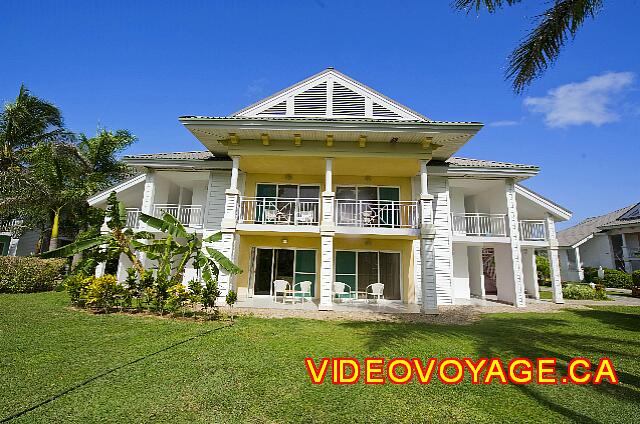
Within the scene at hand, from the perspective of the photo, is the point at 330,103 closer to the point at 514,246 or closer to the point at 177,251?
the point at 177,251

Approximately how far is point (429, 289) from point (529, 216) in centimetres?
916

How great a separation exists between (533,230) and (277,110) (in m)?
13.8

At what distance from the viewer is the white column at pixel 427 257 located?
10930 millimetres

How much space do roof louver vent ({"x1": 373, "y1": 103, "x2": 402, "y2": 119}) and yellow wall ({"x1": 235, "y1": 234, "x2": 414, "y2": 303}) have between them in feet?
18.3

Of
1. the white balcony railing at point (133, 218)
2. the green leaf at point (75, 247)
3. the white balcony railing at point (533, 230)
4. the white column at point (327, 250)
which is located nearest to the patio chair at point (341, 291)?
the white column at point (327, 250)

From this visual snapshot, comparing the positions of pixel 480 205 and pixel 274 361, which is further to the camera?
pixel 480 205

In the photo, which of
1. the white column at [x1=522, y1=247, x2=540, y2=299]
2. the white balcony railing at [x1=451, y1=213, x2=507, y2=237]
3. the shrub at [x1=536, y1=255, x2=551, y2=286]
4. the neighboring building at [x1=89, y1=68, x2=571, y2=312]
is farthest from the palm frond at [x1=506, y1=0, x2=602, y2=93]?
the shrub at [x1=536, y1=255, x2=551, y2=286]

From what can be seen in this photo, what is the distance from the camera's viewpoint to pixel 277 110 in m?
13.4

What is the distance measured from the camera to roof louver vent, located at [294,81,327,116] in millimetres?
13344

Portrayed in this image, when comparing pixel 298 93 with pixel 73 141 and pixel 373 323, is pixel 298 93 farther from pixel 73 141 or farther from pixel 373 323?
pixel 73 141

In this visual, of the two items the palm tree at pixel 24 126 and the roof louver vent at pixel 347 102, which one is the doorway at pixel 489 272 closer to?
the roof louver vent at pixel 347 102

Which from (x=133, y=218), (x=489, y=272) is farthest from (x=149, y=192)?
(x=489, y=272)

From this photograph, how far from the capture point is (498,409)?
4008mm

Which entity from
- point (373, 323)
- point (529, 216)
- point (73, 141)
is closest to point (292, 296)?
point (373, 323)
